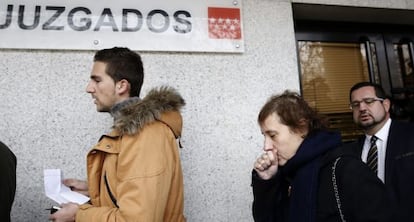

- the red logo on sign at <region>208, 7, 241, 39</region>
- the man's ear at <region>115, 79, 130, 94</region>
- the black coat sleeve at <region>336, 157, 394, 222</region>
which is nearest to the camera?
the black coat sleeve at <region>336, 157, 394, 222</region>

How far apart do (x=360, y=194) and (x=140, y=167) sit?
0.81m

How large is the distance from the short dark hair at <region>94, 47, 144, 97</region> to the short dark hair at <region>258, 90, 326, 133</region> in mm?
636

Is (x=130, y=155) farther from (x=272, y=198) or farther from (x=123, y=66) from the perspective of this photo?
(x=272, y=198)

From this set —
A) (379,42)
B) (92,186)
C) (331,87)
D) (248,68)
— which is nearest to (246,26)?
(248,68)

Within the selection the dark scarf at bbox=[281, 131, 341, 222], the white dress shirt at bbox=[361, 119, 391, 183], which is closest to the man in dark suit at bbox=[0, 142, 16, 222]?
the dark scarf at bbox=[281, 131, 341, 222]

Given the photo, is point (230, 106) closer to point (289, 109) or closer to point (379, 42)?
point (289, 109)

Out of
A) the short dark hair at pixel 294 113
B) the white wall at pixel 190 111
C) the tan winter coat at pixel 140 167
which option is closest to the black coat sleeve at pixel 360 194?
the short dark hair at pixel 294 113

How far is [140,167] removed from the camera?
4.08 ft

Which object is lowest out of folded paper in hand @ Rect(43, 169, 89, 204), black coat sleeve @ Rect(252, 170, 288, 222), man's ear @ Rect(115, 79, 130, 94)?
black coat sleeve @ Rect(252, 170, 288, 222)

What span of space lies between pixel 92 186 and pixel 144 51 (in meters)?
1.22

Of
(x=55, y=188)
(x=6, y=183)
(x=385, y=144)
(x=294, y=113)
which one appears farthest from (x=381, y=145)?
(x=6, y=183)

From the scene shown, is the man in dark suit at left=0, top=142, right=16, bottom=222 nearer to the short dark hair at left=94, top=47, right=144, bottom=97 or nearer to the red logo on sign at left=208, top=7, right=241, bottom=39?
the short dark hair at left=94, top=47, right=144, bottom=97

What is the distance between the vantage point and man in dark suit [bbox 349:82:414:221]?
2039mm

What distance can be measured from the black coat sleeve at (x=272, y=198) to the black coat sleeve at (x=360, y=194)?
0.31 meters
